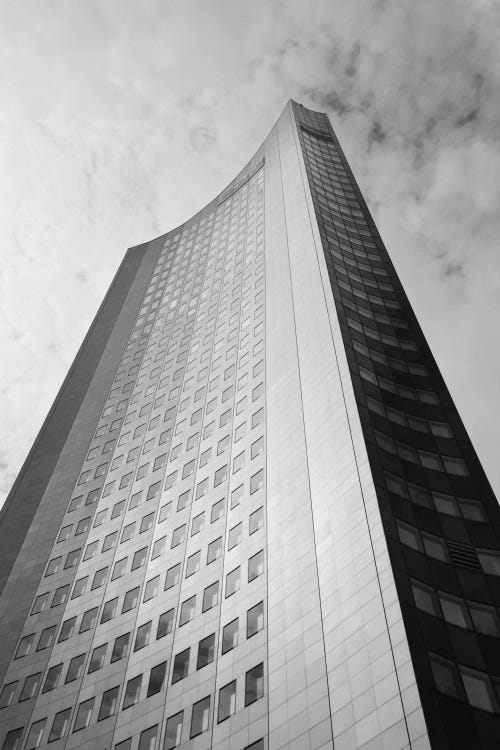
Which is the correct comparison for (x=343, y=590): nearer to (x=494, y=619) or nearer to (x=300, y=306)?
(x=494, y=619)

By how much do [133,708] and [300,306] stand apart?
3814 centimetres

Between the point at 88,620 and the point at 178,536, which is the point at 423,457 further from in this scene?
the point at 88,620

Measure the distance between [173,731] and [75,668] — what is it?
1355 cm

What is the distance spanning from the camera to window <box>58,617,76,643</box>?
5244cm

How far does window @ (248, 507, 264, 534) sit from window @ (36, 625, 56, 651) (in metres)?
19.4

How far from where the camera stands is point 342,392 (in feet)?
157

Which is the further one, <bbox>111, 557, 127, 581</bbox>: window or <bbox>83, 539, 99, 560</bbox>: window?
<bbox>83, 539, 99, 560</bbox>: window

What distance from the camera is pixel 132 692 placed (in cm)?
4272

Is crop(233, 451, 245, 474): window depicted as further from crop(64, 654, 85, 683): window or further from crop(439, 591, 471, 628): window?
crop(439, 591, 471, 628): window

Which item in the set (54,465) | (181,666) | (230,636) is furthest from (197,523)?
(54,465)

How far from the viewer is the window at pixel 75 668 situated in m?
48.0

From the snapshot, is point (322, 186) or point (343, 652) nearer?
point (343, 652)

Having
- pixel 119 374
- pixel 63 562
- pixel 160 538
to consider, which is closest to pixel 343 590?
pixel 160 538

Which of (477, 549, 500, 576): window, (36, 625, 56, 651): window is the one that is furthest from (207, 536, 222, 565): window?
(477, 549, 500, 576): window
